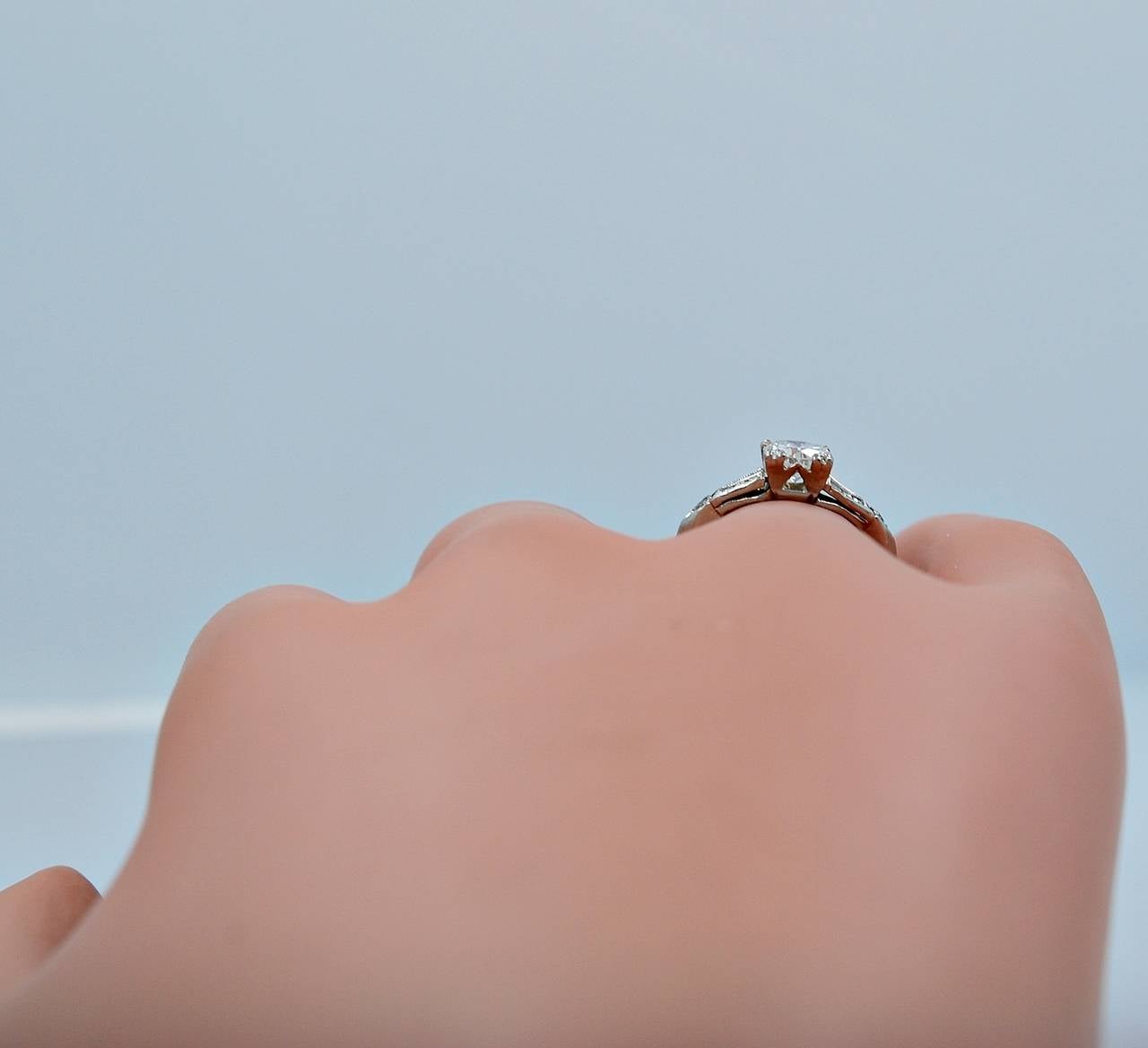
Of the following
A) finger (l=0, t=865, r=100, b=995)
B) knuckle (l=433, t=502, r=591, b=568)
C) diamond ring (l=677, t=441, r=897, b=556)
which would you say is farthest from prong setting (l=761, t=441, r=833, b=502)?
finger (l=0, t=865, r=100, b=995)

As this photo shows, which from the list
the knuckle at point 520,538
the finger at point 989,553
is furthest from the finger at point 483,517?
the finger at point 989,553

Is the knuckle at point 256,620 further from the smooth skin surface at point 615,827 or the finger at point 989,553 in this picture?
the finger at point 989,553

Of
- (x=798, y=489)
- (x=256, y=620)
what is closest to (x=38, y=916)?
(x=256, y=620)

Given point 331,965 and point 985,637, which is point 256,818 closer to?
point 331,965

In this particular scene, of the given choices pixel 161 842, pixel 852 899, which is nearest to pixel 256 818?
pixel 161 842

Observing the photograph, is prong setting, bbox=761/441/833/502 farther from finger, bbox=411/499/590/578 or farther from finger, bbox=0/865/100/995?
finger, bbox=0/865/100/995

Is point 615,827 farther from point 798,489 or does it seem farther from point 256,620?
point 798,489
